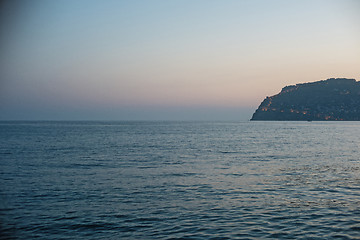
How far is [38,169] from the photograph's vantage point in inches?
1118

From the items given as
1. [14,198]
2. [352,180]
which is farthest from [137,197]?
[352,180]

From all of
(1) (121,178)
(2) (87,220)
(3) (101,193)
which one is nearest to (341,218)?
(2) (87,220)

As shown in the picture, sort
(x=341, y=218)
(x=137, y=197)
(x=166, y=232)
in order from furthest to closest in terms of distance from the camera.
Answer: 1. (x=137, y=197)
2. (x=341, y=218)
3. (x=166, y=232)

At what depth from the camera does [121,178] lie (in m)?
23.6

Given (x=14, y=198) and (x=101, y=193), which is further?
(x=101, y=193)

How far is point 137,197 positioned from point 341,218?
10.5 m

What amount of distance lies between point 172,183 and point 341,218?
11213 mm

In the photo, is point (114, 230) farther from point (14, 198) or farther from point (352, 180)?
point (352, 180)

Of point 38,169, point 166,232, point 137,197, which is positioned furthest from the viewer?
point 38,169

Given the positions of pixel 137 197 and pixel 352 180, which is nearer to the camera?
pixel 137 197

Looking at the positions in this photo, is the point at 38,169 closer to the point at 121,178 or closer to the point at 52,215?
the point at 121,178

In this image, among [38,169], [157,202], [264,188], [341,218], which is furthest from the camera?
[38,169]

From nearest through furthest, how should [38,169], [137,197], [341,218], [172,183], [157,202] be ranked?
[341,218], [157,202], [137,197], [172,183], [38,169]

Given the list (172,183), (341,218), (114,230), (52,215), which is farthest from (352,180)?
(52,215)
